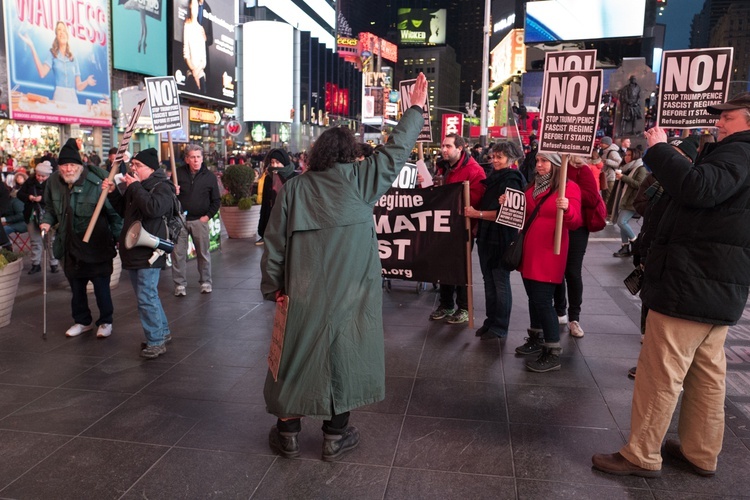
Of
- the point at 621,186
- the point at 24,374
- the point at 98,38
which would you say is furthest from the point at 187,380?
the point at 98,38

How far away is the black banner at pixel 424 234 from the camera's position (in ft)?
20.5

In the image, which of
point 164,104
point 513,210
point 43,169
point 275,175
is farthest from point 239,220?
point 513,210

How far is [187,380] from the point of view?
4980mm

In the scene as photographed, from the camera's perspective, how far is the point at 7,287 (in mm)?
6258

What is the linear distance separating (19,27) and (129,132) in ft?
52.0

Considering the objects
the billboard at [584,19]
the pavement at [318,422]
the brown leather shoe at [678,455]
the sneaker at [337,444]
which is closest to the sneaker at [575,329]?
the pavement at [318,422]

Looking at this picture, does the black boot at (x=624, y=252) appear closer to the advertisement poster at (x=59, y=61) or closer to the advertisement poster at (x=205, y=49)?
the advertisement poster at (x=59, y=61)

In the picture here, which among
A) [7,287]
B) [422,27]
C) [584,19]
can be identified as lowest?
[7,287]

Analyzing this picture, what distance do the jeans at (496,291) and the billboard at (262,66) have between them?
216 feet

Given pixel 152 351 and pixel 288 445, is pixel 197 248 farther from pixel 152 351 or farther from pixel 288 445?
pixel 288 445

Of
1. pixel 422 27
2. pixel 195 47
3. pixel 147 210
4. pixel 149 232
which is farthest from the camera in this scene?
pixel 422 27

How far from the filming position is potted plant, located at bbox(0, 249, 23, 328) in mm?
6133

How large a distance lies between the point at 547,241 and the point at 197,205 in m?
4.82

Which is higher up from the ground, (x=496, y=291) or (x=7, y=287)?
(x=496, y=291)
